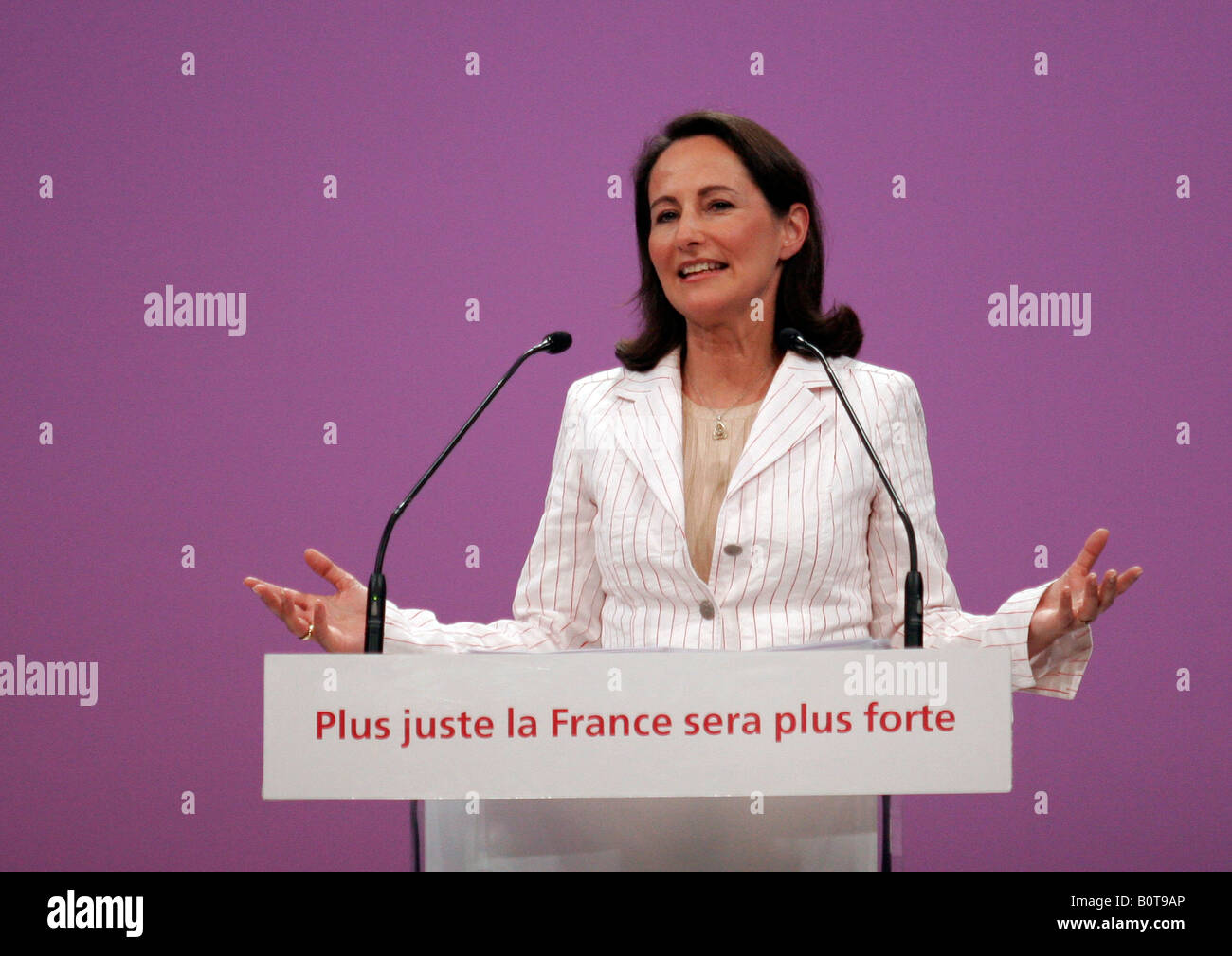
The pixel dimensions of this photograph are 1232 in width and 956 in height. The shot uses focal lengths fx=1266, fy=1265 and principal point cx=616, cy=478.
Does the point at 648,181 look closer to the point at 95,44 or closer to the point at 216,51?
the point at 216,51

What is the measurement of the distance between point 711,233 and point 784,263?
199 millimetres

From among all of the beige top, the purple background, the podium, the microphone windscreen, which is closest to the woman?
the beige top

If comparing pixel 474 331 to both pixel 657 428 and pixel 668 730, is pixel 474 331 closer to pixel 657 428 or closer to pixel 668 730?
pixel 657 428

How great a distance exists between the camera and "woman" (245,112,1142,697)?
1739 mm

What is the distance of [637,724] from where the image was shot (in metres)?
1.22

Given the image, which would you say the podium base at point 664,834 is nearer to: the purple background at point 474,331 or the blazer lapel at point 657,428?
the blazer lapel at point 657,428

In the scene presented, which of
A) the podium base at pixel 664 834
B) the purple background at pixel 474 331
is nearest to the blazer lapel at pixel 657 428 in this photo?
the podium base at pixel 664 834

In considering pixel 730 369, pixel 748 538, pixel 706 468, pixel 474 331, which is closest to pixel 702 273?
pixel 730 369

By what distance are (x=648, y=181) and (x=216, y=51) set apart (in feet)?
4.37

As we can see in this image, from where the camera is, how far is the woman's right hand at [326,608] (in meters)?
1.50

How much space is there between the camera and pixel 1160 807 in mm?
2775

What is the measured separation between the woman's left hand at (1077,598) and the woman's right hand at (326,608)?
0.81m
